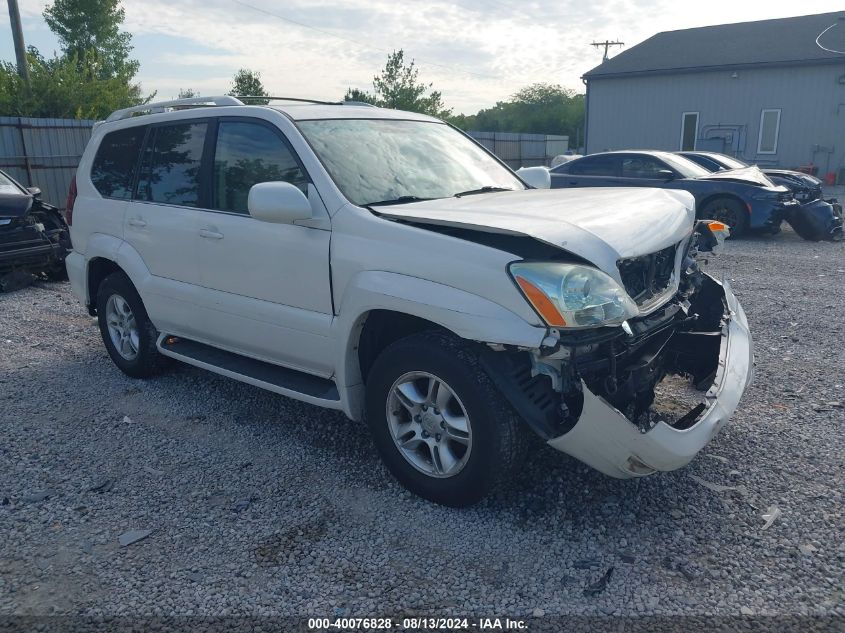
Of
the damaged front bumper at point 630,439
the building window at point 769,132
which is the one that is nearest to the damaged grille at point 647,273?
the damaged front bumper at point 630,439

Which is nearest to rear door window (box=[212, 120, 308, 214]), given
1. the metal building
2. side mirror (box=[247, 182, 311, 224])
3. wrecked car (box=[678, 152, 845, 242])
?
side mirror (box=[247, 182, 311, 224])

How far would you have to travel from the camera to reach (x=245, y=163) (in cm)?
426

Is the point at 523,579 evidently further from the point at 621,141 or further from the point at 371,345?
the point at 621,141

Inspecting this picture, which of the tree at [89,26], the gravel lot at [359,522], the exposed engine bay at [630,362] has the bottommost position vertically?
the gravel lot at [359,522]

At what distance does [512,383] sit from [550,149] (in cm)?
2503

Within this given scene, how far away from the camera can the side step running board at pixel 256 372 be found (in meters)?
3.79

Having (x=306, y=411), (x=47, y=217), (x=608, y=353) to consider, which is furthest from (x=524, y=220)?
(x=47, y=217)

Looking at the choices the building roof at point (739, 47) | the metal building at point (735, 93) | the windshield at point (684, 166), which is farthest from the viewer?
the building roof at point (739, 47)

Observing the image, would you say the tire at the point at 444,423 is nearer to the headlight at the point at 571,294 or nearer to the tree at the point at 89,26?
Answer: the headlight at the point at 571,294

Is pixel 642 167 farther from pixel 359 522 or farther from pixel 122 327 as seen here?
pixel 359 522

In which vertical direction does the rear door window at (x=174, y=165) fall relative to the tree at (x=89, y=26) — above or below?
below

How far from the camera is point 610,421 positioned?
2836mm

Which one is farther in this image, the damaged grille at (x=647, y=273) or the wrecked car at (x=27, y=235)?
the wrecked car at (x=27, y=235)

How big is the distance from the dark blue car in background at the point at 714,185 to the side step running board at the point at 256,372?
9201 millimetres
